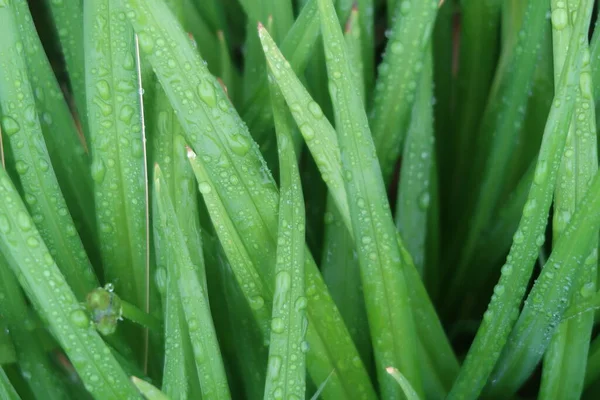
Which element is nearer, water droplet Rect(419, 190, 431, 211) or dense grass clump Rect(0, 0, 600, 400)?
dense grass clump Rect(0, 0, 600, 400)

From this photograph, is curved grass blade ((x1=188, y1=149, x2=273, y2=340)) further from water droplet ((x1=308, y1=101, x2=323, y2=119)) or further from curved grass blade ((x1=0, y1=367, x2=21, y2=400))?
curved grass blade ((x1=0, y1=367, x2=21, y2=400))

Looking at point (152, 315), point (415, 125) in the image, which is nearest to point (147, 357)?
point (152, 315)

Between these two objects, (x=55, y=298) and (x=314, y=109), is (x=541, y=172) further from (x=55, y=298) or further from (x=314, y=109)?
(x=55, y=298)

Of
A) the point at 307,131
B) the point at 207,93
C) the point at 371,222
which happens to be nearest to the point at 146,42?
the point at 207,93

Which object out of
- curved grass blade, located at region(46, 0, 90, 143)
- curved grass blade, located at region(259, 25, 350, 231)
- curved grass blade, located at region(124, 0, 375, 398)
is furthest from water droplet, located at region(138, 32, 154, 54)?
curved grass blade, located at region(46, 0, 90, 143)

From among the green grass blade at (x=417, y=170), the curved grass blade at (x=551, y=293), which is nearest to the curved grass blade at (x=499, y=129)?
the green grass blade at (x=417, y=170)

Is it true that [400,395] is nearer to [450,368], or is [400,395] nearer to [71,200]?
[450,368]
